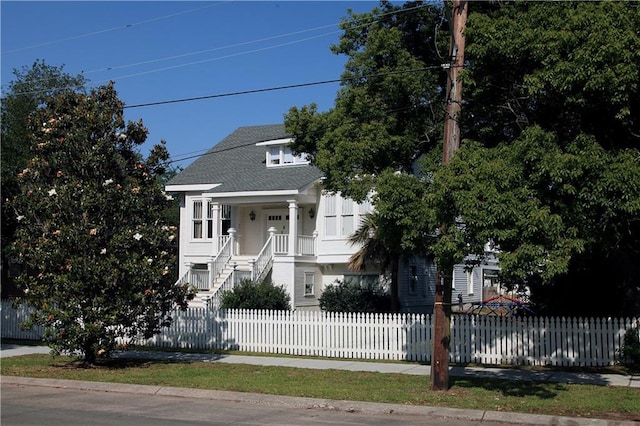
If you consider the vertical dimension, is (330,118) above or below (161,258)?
above

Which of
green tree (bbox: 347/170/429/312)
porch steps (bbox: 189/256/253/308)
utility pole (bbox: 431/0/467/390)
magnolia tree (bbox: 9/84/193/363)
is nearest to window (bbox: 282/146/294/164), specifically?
porch steps (bbox: 189/256/253/308)

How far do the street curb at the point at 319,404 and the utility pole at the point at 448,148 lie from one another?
1.63 meters

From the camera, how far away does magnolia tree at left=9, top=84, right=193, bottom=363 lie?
16422 millimetres

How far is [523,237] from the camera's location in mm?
11250

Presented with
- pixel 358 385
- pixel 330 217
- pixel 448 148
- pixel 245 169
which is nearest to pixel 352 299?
pixel 330 217

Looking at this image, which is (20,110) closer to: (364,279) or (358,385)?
(364,279)

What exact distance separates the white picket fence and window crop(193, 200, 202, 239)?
11161 millimetres

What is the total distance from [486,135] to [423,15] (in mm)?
4899

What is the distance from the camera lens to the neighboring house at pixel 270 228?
94.3 ft

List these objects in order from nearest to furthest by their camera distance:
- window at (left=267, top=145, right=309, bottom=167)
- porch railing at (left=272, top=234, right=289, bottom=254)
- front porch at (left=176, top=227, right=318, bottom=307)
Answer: front porch at (left=176, top=227, right=318, bottom=307) → porch railing at (left=272, top=234, right=289, bottom=254) → window at (left=267, top=145, right=309, bottom=167)

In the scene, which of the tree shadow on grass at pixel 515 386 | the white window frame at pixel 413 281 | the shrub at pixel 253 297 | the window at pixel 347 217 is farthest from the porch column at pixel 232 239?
the tree shadow on grass at pixel 515 386

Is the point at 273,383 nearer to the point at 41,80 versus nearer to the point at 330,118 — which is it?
the point at 330,118

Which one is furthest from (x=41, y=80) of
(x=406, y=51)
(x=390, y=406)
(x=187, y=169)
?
(x=390, y=406)

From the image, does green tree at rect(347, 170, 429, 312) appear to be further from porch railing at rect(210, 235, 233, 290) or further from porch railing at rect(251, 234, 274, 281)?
porch railing at rect(210, 235, 233, 290)
